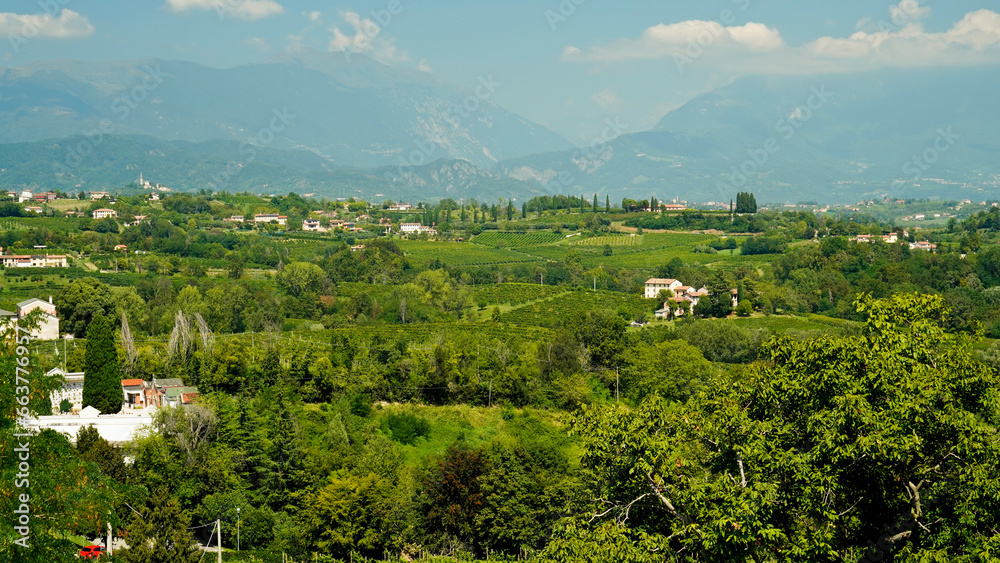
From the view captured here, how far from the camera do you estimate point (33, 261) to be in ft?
193

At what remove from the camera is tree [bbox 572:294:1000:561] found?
8.24m

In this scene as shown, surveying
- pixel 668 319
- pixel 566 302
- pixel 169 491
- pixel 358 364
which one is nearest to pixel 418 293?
pixel 566 302

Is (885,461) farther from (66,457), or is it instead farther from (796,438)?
(66,457)

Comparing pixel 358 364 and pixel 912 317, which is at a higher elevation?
pixel 912 317

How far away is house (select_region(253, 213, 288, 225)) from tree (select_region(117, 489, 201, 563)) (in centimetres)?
8194

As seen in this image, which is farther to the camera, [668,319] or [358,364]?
[668,319]

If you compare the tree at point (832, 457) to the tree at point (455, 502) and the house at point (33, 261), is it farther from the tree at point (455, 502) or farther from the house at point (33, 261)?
the house at point (33, 261)

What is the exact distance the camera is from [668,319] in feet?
162

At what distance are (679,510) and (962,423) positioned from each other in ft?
9.89

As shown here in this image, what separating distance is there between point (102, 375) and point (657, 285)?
124ft

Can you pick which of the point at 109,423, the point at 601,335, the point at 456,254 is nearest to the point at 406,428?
the point at 109,423

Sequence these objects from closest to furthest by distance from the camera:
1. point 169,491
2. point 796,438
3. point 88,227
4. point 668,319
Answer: point 796,438 < point 169,491 < point 668,319 < point 88,227

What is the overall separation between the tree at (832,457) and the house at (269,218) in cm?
9264

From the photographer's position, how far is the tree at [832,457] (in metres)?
8.24
